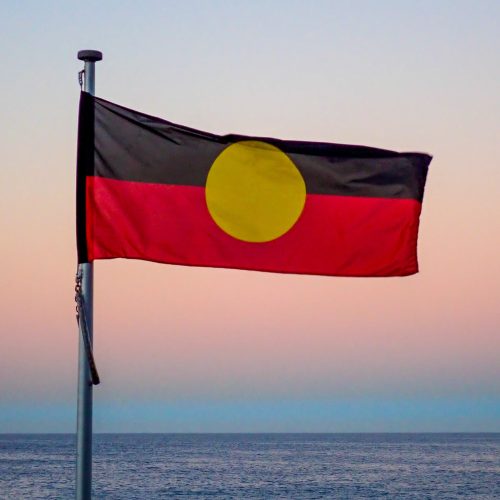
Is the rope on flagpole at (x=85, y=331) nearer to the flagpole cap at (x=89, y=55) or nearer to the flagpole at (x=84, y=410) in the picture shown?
the flagpole at (x=84, y=410)

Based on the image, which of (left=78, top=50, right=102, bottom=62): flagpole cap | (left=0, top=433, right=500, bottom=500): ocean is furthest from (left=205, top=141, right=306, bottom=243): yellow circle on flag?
(left=0, top=433, right=500, bottom=500): ocean

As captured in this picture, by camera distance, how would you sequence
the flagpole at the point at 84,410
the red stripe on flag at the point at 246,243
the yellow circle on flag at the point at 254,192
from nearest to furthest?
the flagpole at the point at 84,410 < the red stripe on flag at the point at 246,243 < the yellow circle on flag at the point at 254,192

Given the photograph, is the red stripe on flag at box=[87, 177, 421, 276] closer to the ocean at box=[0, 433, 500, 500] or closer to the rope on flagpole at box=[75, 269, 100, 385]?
the rope on flagpole at box=[75, 269, 100, 385]

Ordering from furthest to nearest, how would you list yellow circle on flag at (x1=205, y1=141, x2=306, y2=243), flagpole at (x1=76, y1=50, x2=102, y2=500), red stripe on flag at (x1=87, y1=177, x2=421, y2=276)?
yellow circle on flag at (x1=205, y1=141, x2=306, y2=243) < red stripe on flag at (x1=87, y1=177, x2=421, y2=276) < flagpole at (x1=76, y1=50, x2=102, y2=500)

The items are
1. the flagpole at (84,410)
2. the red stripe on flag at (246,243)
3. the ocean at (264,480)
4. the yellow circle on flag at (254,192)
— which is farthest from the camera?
the ocean at (264,480)

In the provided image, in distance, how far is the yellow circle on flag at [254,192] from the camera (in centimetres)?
1020

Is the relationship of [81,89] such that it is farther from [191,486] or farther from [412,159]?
[191,486]

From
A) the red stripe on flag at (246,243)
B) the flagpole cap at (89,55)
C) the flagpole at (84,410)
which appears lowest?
the flagpole at (84,410)

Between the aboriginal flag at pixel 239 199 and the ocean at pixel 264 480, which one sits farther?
the ocean at pixel 264 480

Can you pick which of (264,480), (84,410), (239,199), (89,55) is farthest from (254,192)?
(264,480)

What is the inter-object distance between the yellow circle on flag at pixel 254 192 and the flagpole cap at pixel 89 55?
5.19 feet

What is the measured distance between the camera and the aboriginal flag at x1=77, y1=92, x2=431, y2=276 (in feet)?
31.7

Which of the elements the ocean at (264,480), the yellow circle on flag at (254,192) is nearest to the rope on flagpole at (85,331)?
the yellow circle on flag at (254,192)

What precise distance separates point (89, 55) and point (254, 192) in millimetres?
2127
